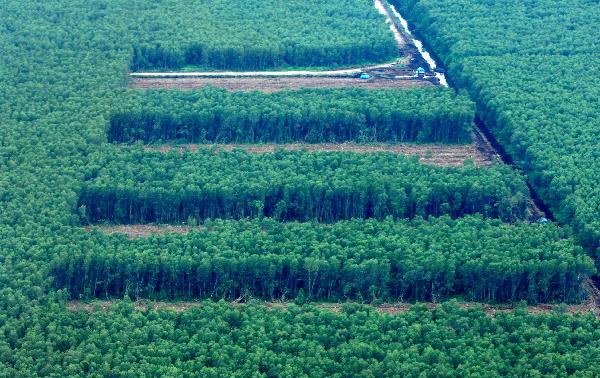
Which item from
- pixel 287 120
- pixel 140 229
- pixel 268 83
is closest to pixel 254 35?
pixel 268 83

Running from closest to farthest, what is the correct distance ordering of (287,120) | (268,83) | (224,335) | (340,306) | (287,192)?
(224,335) < (340,306) < (287,192) < (287,120) < (268,83)

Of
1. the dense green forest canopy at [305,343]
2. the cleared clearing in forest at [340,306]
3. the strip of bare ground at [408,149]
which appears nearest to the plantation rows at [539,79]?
the strip of bare ground at [408,149]

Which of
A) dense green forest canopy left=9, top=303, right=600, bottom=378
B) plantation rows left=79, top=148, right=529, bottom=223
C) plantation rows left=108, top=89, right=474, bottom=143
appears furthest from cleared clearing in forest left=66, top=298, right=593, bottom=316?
plantation rows left=108, top=89, right=474, bottom=143

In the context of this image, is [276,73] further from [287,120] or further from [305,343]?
[305,343]

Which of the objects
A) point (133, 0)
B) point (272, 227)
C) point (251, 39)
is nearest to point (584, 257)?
point (272, 227)

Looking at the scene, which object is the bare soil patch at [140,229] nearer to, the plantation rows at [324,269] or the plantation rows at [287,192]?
the plantation rows at [287,192]

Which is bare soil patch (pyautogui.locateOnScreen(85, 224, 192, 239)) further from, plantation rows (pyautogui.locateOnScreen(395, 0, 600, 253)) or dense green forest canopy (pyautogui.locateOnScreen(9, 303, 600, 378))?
plantation rows (pyautogui.locateOnScreen(395, 0, 600, 253))
